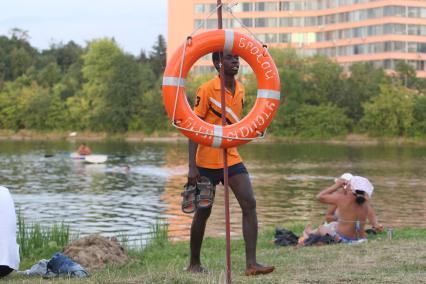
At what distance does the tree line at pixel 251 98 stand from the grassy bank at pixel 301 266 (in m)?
55.5

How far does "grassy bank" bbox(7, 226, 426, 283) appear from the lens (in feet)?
19.6

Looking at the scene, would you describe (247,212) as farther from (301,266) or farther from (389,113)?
(389,113)

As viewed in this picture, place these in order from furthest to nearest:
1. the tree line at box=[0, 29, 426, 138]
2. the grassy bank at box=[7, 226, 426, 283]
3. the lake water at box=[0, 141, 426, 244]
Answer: the tree line at box=[0, 29, 426, 138] < the lake water at box=[0, 141, 426, 244] < the grassy bank at box=[7, 226, 426, 283]

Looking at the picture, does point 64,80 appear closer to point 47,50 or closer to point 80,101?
point 80,101

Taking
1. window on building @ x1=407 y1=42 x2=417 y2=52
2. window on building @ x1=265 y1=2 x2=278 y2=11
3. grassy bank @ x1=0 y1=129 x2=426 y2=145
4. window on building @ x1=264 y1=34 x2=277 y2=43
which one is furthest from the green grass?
window on building @ x1=265 y1=2 x2=278 y2=11

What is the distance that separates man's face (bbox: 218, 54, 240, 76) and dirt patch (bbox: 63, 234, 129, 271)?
271 centimetres

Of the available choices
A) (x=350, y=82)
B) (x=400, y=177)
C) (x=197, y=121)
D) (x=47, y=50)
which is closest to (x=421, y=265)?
(x=197, y=121)

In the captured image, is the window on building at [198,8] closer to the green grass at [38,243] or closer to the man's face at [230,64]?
the green grass at [38,243]

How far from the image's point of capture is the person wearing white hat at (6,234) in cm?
664

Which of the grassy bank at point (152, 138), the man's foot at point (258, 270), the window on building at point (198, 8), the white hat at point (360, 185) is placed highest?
the window on building at point (198, 8)

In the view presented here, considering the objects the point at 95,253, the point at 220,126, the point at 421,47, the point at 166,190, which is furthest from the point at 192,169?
the point at 421,47

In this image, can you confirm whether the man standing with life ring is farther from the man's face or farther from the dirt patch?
the dirt patch

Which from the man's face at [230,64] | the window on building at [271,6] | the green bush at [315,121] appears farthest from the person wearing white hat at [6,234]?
the window on building at [271,6]

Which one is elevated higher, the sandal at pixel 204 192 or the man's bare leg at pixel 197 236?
the sandal at pixel 204 192
